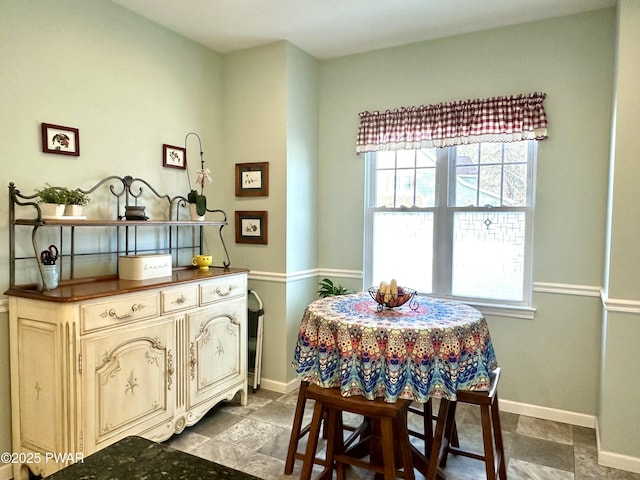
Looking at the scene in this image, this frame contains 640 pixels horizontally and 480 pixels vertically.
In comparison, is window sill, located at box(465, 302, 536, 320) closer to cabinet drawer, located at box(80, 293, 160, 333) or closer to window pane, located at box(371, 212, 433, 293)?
window pane, located at box(371, 212, 433, 293)

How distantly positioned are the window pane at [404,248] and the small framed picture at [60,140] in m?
2.25

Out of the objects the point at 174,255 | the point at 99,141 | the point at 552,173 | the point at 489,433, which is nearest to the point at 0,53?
the point at 99,141

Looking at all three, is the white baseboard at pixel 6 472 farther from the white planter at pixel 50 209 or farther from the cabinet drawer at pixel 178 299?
the white planter at pixel 50 209

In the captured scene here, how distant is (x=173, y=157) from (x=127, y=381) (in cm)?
166

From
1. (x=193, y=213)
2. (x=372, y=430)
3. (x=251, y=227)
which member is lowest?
(x=372, y=430)

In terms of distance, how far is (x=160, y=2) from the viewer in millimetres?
2793

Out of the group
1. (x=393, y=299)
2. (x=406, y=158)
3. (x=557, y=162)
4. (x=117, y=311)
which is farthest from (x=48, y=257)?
(x=557, y=162)

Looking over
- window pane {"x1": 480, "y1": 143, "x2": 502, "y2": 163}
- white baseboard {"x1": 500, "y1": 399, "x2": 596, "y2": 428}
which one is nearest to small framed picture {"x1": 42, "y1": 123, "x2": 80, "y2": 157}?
window pane {"x1": 480, "y1": 143, "x2": 502, "y2": 163}

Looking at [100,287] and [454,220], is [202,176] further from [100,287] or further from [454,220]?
[454,220]

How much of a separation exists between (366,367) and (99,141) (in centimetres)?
213

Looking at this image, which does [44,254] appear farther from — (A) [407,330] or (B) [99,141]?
(A) [407,330]

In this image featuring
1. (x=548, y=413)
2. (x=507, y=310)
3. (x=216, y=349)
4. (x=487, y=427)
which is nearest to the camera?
(x=487, y=427)

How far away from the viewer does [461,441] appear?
2.78 m

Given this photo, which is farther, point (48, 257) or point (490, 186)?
point (490, 186)
